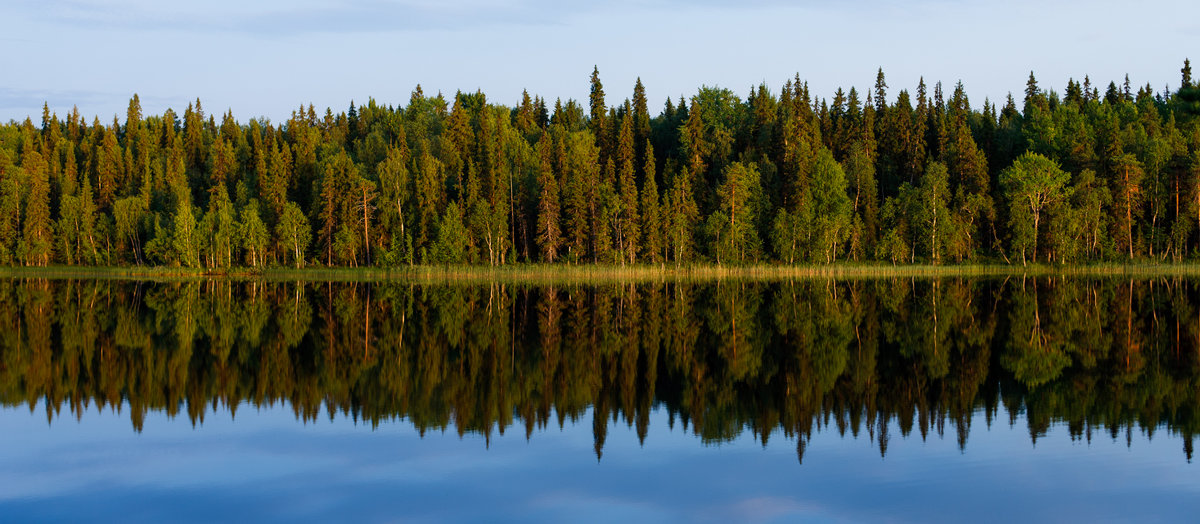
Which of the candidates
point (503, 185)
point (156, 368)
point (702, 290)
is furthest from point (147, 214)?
point (156, 368)

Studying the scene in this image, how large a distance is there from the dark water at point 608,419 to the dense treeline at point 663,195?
5051 centimetres

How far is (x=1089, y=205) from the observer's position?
85.4 m

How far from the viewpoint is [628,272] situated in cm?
7469

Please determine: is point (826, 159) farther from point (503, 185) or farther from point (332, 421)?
point (332, 421)

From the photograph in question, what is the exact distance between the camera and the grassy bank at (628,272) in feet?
243

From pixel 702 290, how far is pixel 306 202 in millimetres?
59142

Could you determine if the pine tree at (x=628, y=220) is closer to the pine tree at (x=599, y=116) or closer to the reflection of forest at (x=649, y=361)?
the pine tree at (x=599, y=116)

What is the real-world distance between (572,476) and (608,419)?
160 inches

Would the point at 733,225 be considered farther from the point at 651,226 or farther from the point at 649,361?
the point at 649,361

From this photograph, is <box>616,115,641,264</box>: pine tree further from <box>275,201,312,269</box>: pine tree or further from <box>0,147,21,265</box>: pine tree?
<box>0,147,21,265</box>: pine tree

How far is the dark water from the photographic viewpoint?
14.5 metres

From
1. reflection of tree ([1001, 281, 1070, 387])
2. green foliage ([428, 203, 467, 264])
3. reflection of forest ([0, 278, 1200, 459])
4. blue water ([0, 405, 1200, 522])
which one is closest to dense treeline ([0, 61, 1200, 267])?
green foliage ([428, 203, 467, 264])

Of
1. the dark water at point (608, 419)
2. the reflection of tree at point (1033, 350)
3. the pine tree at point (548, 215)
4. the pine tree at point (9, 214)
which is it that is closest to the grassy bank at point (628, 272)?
the pine tree at point (548, 215)

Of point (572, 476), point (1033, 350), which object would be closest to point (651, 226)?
point (1033, 350)
